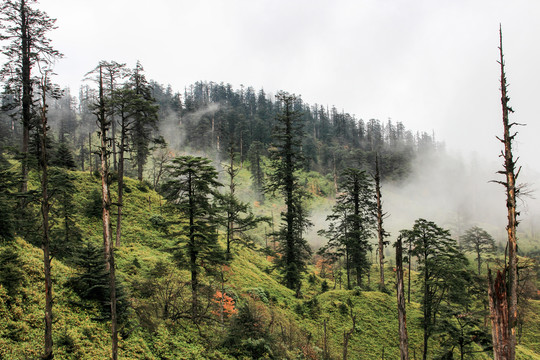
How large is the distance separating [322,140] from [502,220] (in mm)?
70250

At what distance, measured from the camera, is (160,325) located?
488 inches

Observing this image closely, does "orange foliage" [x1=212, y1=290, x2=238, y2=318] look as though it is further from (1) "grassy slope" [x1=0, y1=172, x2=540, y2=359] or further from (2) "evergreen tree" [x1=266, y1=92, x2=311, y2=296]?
(2) "evergreen tree" [x1=266, y1=92, x2=311, y2=296]

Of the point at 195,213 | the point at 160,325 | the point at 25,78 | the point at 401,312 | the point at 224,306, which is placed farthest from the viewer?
the point at 25,78

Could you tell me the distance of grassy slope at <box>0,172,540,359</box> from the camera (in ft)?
29.6

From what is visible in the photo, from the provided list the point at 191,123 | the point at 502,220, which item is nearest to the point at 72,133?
the point at 191,123

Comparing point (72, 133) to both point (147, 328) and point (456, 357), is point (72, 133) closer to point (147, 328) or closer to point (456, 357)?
point (147, 328)

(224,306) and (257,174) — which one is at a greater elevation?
(257,174)

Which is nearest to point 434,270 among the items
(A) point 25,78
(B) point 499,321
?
(B) point 499,321

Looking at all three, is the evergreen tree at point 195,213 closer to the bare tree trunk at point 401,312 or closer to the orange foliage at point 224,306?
the orange foliage at point 224,306

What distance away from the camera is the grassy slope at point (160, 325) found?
9008 millimetres

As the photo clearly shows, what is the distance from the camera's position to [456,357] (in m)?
16.4

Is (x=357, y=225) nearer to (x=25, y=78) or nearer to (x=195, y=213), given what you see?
(x=195, y=213)

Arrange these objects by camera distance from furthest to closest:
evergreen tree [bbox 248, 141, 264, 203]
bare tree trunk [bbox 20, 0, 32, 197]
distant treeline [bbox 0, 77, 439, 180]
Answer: distant treeline [bbox 0, 77, 439, 180] < evergreen tree [bbox 248, 141, 264, 203] < bare tree trunk [bbox 20, 0, 32, 197]

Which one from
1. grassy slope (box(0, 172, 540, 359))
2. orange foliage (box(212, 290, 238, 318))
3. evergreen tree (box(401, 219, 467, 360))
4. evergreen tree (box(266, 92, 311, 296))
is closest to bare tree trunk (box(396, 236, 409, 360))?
grassy slope (box(0, 172, 540, 359))
